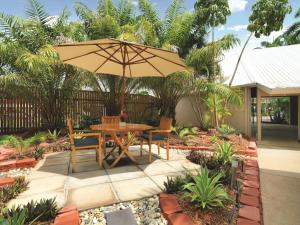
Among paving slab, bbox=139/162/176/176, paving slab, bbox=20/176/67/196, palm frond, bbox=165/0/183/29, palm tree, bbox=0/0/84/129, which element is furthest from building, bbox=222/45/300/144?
paving slab, bbox=20/176/67/196

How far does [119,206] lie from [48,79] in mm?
5835

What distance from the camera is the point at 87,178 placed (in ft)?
12.0

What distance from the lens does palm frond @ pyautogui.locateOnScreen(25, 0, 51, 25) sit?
721 centimetres

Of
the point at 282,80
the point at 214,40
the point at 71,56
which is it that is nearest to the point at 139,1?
the point at 214,40

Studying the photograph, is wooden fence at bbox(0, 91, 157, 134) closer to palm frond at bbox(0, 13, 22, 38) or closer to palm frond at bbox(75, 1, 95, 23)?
palm frond at bbox(0, 13, 22, 38)

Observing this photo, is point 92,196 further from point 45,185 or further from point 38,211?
point 45,185

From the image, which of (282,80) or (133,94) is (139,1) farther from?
(282,80)

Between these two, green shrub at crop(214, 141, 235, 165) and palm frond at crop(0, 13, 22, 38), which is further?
palm frond at crop(0, 13, 22, 38)

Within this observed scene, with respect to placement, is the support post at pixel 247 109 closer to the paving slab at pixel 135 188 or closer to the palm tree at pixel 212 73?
the palm tree at pixel 212 73

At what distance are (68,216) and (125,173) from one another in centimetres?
170

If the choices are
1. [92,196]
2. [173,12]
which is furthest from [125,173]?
[173,12]

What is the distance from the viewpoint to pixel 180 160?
4.93 metres

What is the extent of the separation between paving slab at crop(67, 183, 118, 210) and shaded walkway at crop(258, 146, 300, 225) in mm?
2125

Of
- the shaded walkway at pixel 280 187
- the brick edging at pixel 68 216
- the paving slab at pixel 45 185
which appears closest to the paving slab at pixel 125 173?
the paving slab at pixel 45 185
